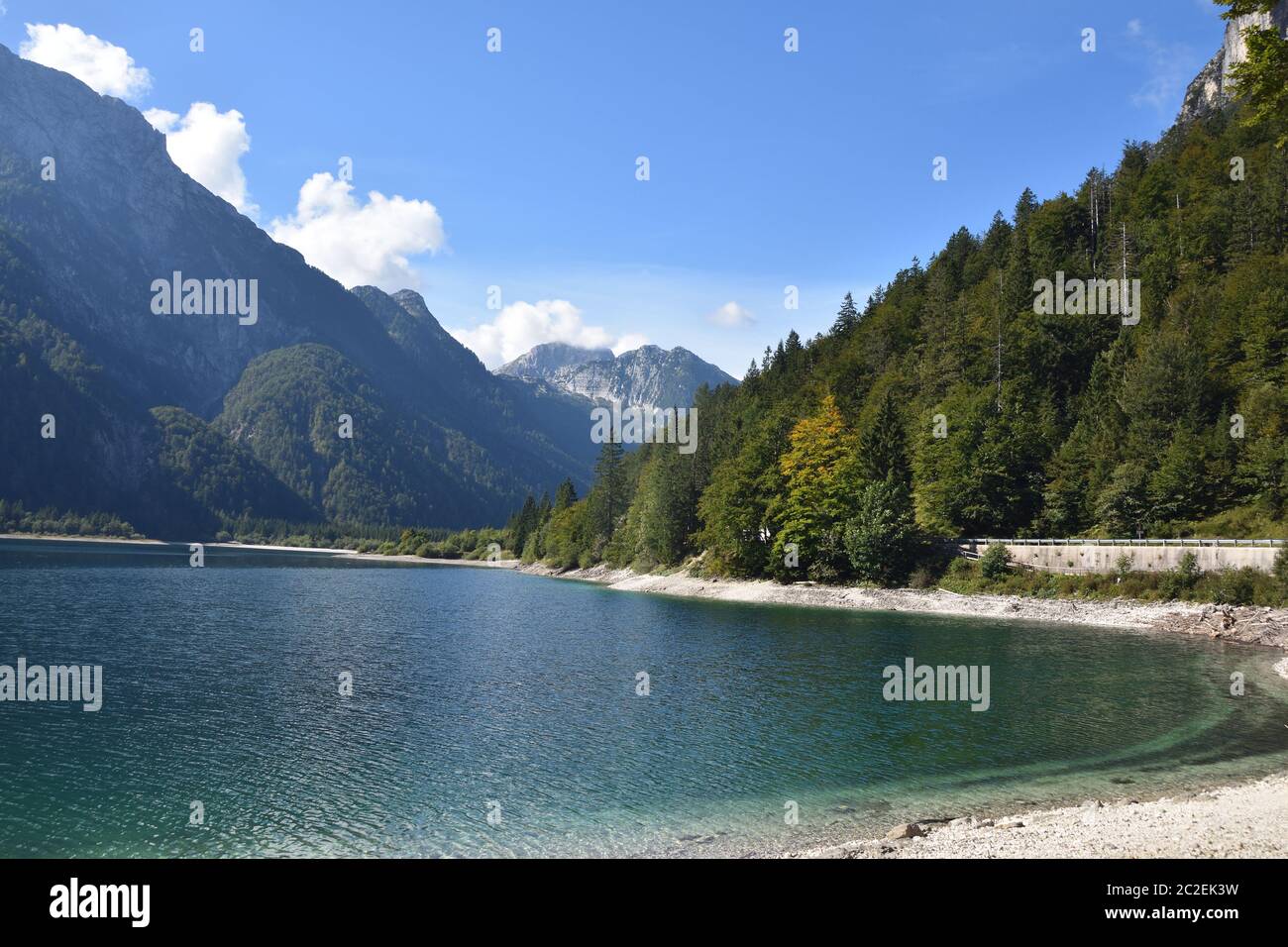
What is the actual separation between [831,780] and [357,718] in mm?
20482

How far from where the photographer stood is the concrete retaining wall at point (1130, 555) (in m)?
57.2

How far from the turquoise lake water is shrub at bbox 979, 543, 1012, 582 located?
1729 cm

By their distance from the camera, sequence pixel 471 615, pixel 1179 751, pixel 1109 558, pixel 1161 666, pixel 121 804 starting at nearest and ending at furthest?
pixel 121 804 → pixel 1179 751 → pixel 1161 666 → pixel 1109 558 → pixel 471 615

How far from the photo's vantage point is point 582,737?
29.9m

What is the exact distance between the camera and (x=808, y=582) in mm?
87000

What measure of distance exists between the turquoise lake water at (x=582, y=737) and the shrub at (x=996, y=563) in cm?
1729

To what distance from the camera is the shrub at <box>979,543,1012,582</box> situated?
245 ft

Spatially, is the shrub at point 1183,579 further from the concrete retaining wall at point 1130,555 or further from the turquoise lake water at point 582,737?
the turquoise lake water at point 582,737

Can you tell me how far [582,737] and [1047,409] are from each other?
82.8 metres
